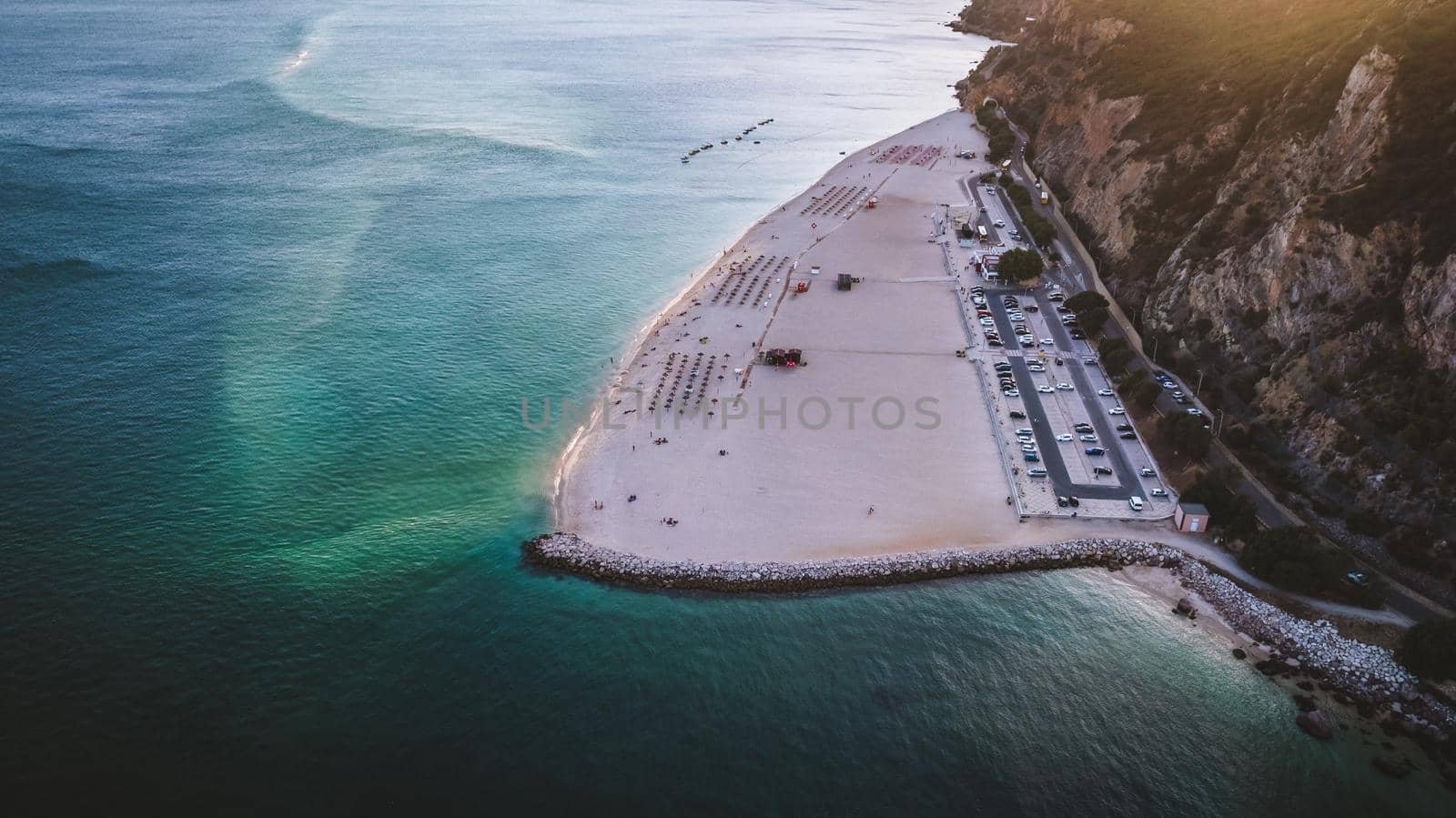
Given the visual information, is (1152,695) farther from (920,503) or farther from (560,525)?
(560,525)

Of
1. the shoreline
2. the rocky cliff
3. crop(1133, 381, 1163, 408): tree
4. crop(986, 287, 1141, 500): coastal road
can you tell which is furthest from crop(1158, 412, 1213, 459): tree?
the shoreline

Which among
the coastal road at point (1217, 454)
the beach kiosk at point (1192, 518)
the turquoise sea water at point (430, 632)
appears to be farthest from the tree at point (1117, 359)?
the turquoise sea water at point (430, 632)

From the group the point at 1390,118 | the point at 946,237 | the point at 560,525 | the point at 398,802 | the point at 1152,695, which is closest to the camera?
the point at 398,802

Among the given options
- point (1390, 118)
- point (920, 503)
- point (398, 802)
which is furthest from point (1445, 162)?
point (398, 802)

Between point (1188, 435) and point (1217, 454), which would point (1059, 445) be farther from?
point (1217, 454)

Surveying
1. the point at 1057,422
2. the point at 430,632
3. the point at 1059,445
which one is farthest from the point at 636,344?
the point at 430,632

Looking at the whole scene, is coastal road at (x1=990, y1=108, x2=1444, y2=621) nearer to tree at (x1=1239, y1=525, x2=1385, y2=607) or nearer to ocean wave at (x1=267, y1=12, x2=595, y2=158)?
tree at (x1=1239, y1=525, x2=1385, y2=607)
